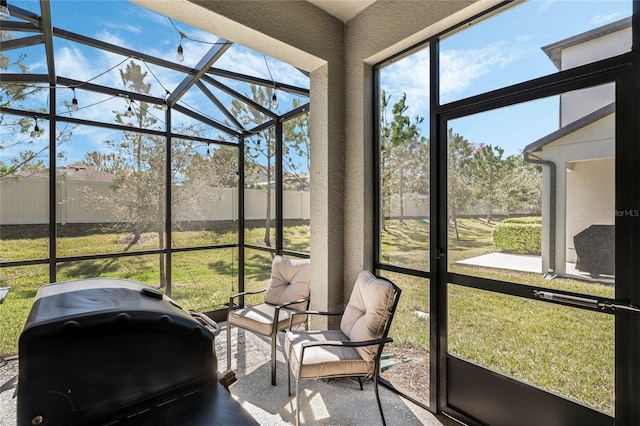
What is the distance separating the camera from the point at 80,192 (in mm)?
3469

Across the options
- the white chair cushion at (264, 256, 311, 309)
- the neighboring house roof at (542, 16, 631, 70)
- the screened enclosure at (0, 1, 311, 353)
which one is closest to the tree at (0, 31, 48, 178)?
the screened enclosure at (0, 1, 311, 353)

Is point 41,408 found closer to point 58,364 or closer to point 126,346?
point 58,364

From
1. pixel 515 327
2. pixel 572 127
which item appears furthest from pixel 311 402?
pixel 572 127

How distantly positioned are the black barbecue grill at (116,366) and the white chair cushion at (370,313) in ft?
3.77

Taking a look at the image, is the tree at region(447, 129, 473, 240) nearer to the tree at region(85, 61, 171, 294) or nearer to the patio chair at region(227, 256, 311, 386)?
the patio chair at region(227, 256, 311, 386)

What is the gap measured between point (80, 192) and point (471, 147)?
405 cm

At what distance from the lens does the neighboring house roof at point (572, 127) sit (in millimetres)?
1646

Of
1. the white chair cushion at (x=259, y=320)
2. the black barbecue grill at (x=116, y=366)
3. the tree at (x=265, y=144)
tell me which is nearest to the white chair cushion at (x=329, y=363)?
the white chair cushion at (x=259, y=320)

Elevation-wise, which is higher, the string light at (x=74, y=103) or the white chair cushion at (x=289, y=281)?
the string light at (x=74, y=103)

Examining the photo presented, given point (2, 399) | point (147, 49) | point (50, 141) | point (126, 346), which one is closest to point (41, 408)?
point (126, 346)

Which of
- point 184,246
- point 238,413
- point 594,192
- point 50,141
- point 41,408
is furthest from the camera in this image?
point 184,246

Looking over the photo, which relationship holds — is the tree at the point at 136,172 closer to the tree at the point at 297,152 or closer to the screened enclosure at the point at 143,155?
the screened enclosure at the point at 143,155

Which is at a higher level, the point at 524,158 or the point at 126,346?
the point at 524,158

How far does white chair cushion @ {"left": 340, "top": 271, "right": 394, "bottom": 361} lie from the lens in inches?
86.4
